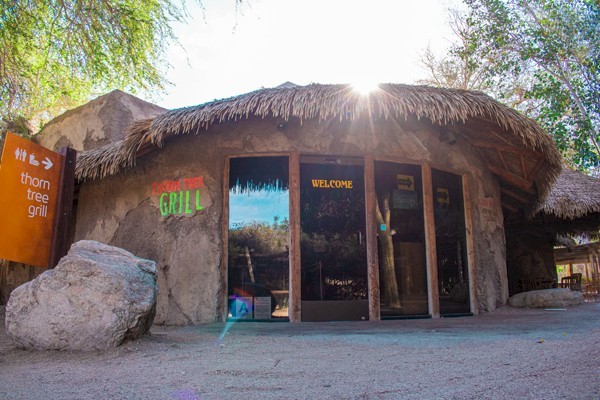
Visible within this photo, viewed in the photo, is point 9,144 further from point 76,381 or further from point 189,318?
point 76,381

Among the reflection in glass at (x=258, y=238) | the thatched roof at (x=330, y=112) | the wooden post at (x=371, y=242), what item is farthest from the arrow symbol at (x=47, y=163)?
the wooden post at (x=371, y=242)

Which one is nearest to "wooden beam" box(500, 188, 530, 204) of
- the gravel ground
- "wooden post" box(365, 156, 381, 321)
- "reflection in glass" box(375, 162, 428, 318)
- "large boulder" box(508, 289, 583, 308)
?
"large boulder" box(508, 289, 583, 308)

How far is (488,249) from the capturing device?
6789mm

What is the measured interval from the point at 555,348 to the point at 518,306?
470 cm

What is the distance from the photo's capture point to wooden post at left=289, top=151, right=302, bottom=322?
17.9ft

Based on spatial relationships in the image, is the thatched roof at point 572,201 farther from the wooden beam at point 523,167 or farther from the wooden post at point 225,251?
the wooden post at point 225,251

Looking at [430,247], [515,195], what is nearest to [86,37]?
[430,247]

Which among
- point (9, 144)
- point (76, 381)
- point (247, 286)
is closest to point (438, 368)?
point (76, 381)

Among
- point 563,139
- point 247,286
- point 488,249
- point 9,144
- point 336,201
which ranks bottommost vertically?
point 247,286

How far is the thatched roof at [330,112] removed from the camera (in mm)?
5344

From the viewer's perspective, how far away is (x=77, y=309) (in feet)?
11.2

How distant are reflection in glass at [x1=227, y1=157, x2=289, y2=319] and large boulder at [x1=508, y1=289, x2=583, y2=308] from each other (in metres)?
4.12

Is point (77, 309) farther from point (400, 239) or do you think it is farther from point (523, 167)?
point (523, 167)

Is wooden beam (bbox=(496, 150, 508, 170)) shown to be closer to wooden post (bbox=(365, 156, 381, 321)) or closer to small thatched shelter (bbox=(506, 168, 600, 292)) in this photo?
small thatched shelter (bbox=(506, 168, 600, 292))
